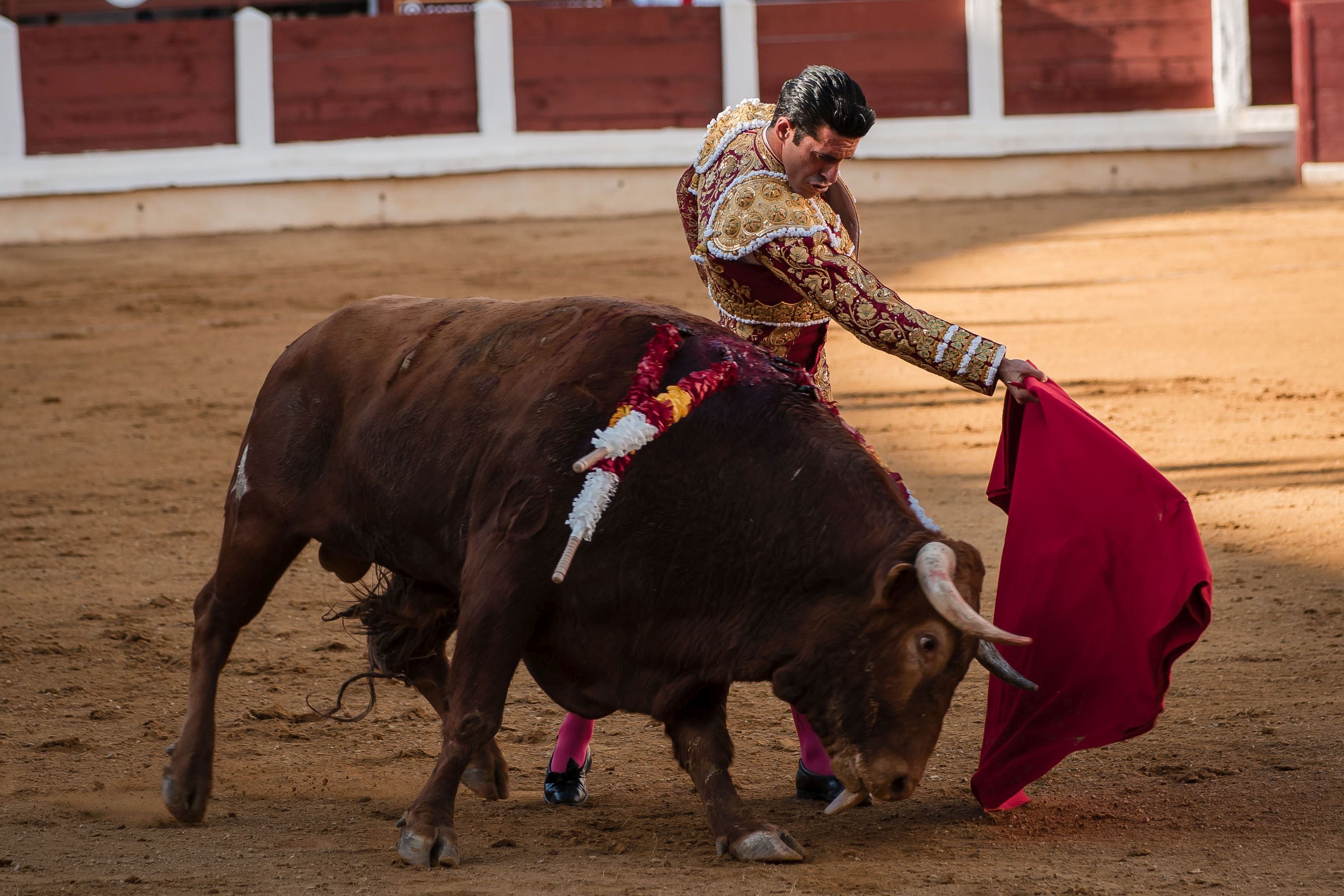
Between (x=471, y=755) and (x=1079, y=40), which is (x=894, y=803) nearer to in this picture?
(x=471, y=755)

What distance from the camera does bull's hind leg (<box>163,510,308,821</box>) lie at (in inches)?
106

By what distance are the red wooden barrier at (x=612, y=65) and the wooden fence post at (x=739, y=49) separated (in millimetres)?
83

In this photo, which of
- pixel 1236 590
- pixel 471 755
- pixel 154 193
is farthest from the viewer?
pixel 154 193

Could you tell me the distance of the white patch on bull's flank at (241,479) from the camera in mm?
2791

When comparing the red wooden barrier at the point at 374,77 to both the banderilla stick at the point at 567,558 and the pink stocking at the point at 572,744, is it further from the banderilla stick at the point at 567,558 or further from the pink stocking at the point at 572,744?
the banderilla stick at the point at 567,558

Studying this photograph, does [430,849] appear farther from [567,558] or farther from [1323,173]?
[1323,173]

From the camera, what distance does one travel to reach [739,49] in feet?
36.4

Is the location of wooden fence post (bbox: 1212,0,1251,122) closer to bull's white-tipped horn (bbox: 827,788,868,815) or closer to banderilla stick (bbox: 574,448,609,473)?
bull's white-tipped horn (bbox: 827,788,868,815)

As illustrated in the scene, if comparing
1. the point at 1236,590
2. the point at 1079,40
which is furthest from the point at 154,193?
the point at 1236,590

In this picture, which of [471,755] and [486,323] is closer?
[471,755]

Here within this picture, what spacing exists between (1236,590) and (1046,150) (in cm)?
753

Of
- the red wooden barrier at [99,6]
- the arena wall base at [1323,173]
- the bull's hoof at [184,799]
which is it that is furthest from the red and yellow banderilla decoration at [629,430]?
the red wooden barrier at [99,6]

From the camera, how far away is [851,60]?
441 inches

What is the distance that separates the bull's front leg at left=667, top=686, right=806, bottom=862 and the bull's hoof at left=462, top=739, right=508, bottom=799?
1.47 ft
